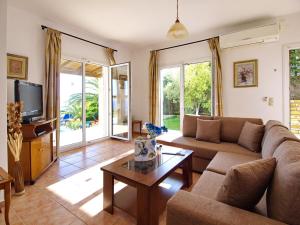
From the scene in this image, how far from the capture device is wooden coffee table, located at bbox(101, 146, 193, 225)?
142 centimetres

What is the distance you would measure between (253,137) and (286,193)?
1.73 meters

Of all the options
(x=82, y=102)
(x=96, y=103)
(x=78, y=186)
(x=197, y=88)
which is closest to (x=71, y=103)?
(x=82, y=102)

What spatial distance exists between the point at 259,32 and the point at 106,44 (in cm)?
354

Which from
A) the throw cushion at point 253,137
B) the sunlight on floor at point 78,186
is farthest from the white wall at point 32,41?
the throw cushion at point 253,137

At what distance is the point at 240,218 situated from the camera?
0.86 meters

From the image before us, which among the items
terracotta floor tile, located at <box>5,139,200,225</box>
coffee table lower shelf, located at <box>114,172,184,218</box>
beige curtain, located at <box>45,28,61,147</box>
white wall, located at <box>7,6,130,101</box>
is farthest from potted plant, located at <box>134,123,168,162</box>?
white wall, located at <box>7,6,130,101</box>

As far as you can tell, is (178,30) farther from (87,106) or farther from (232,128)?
(87,106)

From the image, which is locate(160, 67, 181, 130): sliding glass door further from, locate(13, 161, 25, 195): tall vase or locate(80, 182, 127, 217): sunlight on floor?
locate(13, 161, 25, 195): tall vase

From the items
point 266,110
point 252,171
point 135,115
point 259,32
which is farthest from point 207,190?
point 135,115

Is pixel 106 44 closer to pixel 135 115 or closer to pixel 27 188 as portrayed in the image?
pixel 135 115

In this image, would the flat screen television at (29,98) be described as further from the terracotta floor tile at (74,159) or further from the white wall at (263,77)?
the white wall at (263,77)

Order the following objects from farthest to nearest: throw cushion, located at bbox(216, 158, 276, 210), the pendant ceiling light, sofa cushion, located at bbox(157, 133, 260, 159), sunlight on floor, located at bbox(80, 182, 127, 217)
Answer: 1. sofa cushion, located at bbox(157, 133, 260, 159)
2. the pendant ceiling light
3. sunlight on floor, located at bbox(80, 182, 127, 217)
4. throw cushion, located at bbox(216, 158, 276, 210)

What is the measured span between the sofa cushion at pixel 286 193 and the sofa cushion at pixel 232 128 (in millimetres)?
1812

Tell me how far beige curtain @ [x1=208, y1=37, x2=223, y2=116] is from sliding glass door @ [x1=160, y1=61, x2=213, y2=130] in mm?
244
